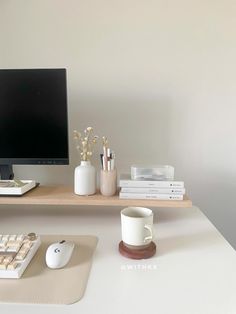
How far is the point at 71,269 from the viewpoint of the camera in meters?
0.64

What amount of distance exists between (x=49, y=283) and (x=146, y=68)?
0.94 metres

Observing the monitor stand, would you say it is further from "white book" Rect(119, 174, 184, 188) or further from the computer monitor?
"white book" Rect(119, 174, 184, 188)

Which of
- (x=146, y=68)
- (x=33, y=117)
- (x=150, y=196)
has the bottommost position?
(x=150, y=196)

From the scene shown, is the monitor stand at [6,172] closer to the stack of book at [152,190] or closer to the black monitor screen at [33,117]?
the black monitor screen at [33,117]

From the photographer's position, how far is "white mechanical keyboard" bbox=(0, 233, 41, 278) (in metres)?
0.60

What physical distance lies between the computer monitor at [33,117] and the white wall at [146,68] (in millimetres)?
236

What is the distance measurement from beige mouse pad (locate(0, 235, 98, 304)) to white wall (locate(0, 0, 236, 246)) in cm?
61

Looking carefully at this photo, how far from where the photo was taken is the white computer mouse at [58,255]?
2.10 ft

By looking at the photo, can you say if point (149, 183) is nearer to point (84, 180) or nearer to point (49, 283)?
point (84, 180)

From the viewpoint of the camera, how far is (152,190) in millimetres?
899

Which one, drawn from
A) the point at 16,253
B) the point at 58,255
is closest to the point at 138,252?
the point at 58,255

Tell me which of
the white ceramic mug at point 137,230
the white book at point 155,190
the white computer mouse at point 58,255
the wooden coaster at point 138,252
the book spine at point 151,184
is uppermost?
the book spine at point 151,184

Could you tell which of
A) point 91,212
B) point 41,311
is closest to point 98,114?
point 91,212

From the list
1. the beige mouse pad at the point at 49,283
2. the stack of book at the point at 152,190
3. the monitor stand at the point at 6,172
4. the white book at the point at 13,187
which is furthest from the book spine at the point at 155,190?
the monitor stand at the point at 6,172
